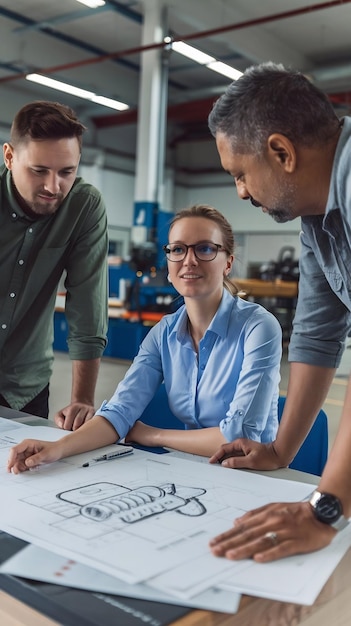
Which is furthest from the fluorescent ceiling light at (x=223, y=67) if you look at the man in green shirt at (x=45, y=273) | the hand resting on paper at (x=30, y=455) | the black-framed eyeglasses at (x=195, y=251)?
the hand resting on paper at (x=30, y=455)

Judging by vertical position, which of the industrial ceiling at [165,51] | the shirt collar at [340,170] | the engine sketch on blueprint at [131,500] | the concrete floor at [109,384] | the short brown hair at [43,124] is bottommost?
the concrete floor at [109,384]

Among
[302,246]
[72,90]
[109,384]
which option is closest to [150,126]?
[72,90]

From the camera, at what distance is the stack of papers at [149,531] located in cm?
71

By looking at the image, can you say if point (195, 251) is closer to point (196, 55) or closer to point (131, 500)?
point (131, 500)

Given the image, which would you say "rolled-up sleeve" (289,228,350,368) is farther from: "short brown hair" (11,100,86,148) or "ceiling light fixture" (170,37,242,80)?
"ceiling light fixture" (170,37,242,80)

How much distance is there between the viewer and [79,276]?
1952 millimetres

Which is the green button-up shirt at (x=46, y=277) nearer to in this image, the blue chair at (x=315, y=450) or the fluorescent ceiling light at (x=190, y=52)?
the blue chair at (x=315, y=450)

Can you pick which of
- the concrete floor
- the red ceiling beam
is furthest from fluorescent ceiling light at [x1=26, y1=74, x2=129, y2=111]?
the concrete floor

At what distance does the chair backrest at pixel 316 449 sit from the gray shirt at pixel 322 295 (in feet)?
0.71

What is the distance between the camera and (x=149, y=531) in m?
0.84

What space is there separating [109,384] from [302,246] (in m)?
4.19

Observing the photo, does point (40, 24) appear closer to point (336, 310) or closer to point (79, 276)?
point (79, 276)

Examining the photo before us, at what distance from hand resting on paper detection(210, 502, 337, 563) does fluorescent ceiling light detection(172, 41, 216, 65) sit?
7.14 metres

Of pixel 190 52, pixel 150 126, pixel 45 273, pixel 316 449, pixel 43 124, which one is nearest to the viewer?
pixel 316 449
